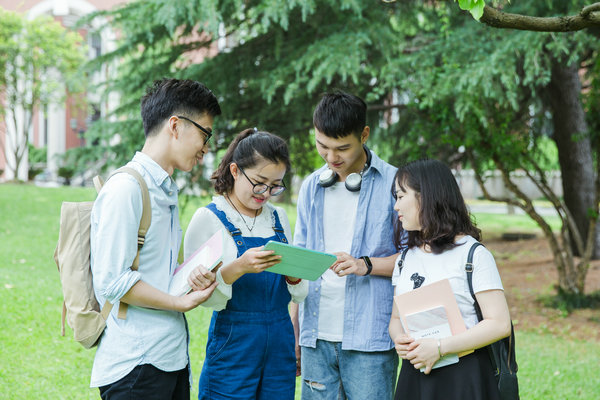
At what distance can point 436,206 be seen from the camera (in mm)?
2484

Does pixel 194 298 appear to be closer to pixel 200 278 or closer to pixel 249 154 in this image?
pixel 200 278

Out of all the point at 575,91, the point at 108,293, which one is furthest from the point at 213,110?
the point at 575,91

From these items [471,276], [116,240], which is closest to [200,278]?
[116,240]

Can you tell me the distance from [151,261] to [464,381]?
123 centimetres

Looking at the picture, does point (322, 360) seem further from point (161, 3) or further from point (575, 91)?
point (575, 91)

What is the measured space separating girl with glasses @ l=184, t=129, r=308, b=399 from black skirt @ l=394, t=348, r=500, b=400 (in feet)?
1.84

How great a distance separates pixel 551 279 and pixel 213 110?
830 centimetres

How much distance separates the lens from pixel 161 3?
21.5 ft

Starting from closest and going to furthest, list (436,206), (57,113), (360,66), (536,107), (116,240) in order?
(116,240)
(436,206)
(360,66)
(536,107)
(57,113)

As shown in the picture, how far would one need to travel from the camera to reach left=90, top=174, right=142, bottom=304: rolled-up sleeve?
2.03 meters

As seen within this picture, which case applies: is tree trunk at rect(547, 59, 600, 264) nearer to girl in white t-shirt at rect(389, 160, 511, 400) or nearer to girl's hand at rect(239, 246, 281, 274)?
girl in white t-shirt at rect(389, 160, 511, 400)

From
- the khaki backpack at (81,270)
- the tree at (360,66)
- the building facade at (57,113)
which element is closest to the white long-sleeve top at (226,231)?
the khaki backpack at (81,270)

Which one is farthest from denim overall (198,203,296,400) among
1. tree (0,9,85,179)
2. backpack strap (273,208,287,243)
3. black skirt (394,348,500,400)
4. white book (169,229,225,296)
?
tree (0,9,85,179)

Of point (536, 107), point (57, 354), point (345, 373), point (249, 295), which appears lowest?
point (57, 354)
